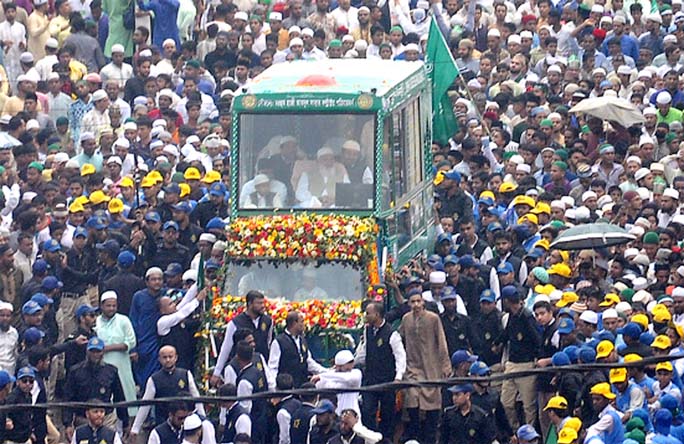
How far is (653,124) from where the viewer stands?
103 feet

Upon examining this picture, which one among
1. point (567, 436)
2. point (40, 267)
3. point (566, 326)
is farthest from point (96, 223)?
point (567, 436)

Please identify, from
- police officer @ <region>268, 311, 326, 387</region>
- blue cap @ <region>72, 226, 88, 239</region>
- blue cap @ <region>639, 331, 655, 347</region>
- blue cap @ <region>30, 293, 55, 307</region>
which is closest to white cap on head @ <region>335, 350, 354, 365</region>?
police officer @ <region>268, 311, 326, 387</region>

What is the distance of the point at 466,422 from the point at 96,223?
610 cm

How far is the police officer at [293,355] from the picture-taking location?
23547 millimetres

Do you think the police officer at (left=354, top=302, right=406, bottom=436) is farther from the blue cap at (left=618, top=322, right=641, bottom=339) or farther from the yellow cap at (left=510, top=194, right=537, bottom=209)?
the yellow cap at (left=510, top=194, right=537, bottom=209)

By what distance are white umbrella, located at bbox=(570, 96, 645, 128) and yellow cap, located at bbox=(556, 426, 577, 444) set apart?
31.2 feet

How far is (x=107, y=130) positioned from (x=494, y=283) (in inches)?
286

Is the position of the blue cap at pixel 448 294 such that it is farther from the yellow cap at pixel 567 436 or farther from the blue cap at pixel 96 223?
the blue cap at pixel 96 223

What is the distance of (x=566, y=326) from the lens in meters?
23.8

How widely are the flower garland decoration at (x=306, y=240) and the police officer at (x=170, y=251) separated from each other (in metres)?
1.32

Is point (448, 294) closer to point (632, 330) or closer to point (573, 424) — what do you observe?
point (632, 330)

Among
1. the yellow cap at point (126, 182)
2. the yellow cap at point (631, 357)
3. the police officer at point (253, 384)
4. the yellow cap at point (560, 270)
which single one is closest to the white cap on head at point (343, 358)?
the police officer at point (253, 384)

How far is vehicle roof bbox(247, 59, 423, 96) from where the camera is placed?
25.9m

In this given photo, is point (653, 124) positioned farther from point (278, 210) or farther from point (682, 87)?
point (278, 210)
